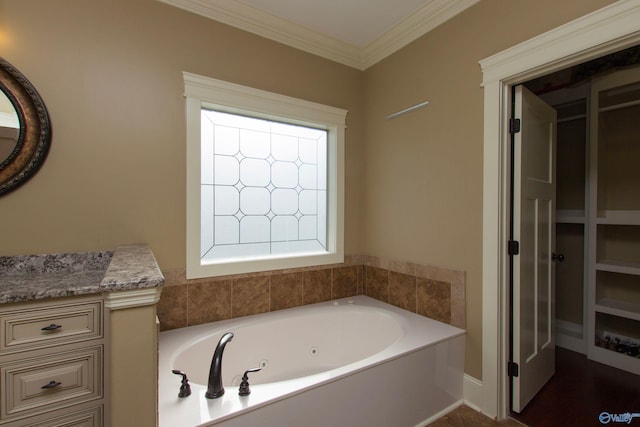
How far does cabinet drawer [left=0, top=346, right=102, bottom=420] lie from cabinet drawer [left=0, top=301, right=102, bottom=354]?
0.06 m

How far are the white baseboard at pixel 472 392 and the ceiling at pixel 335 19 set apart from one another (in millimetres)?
2434

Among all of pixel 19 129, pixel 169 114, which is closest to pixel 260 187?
pixel 169 114

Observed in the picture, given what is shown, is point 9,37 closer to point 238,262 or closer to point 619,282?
point 238,262

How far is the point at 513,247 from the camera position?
71.5 inches

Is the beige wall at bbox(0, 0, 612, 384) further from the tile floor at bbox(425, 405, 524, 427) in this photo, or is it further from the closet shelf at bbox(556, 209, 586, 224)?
the closet shelf at bbox(556, 209, 586, 224)

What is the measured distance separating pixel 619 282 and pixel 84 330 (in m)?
3.74

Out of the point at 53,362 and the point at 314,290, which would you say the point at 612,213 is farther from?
the point at 53,362

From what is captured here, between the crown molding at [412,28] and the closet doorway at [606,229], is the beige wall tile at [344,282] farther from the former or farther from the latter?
the crown molding at [412,28]

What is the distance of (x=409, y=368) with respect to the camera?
1.71 meters

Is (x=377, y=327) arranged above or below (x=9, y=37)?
below

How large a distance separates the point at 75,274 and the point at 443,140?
2350 millimetres

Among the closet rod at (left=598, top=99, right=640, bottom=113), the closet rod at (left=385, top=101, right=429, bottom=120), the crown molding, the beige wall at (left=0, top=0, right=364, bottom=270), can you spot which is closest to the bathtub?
the beige wall at (left=0, top=0, right=364, bottom=270)

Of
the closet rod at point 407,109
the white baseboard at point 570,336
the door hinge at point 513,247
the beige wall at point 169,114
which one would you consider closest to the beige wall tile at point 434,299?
the beige wall at point 169,114

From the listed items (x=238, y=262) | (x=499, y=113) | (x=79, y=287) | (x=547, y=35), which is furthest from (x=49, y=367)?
(x=547, y=35)
